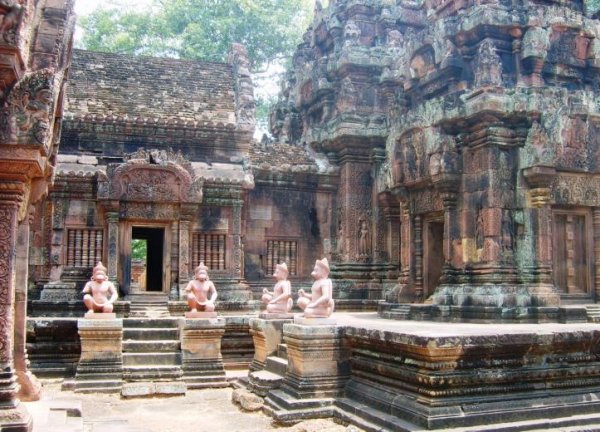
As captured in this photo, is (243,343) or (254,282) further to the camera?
(254,282)

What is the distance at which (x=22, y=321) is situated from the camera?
23.4ft

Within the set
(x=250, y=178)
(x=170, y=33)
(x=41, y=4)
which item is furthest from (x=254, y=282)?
(x=170, y=33)

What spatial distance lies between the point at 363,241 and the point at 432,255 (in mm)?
3578

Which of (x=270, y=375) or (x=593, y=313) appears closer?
(x=270, y=375)

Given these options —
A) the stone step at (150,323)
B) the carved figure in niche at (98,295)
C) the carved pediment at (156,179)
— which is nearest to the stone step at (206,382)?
the stone step at (150,323)

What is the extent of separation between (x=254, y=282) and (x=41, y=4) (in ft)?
35.6

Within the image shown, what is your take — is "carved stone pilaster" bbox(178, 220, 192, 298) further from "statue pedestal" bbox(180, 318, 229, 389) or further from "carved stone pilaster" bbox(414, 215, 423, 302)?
"carved stone pilaster" bbox(414, 215, 423, 302)

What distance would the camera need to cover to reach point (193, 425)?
8711 millimetres

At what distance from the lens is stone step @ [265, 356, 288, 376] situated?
32.7ft

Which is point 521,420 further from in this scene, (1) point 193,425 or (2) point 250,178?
(2) point 250,178

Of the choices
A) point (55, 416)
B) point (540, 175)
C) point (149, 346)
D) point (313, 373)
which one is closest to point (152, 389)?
point (149, 346)

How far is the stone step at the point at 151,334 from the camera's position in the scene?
12.4 metres

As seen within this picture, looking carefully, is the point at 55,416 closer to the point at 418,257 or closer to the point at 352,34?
the point at 418,257

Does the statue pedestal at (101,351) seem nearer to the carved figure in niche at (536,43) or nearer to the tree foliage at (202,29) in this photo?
the carved figure in niche at (536,43)
